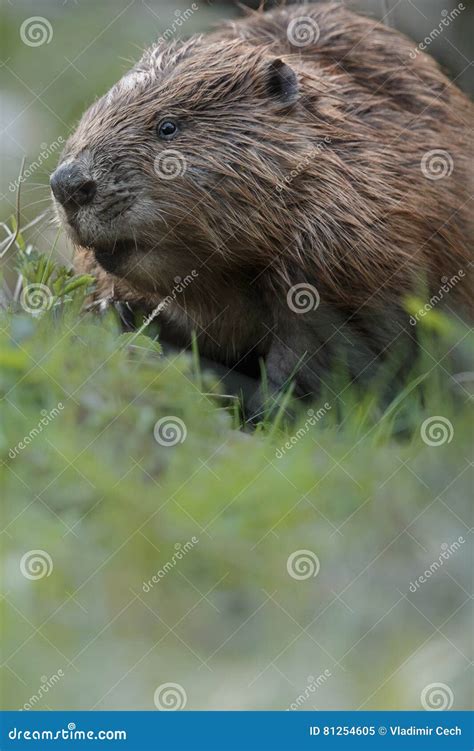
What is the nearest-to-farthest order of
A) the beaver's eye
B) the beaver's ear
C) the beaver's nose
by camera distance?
the beaver's nose
the beaver's eye
the beaver's ear

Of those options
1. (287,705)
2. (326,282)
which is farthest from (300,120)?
(287,705)

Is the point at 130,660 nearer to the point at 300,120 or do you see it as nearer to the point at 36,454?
the point at 36,454

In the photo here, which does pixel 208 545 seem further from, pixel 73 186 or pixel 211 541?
pixel 73 186

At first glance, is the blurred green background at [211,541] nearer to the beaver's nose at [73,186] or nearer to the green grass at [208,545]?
the green grass at [208,545]

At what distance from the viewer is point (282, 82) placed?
14.3 feet

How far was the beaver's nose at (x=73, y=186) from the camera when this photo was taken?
4.03 m

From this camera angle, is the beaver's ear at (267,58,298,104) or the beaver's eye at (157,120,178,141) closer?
the beaver's eye at (157,120,178,141)

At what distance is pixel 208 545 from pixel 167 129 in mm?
1932

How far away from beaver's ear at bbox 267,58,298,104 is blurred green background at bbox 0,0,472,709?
1134 mm

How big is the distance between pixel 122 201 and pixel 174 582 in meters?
1.69

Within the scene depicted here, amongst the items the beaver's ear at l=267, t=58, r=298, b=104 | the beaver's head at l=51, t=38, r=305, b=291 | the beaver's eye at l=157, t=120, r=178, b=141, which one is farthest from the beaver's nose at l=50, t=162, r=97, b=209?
the beaver's ear at l=267, t=58, r=298, b=104

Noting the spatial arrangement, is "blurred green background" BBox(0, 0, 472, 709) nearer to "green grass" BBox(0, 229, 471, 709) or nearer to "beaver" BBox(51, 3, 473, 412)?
"green grass" BBox(0, 229, 471, 709)

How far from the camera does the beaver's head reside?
4.07m

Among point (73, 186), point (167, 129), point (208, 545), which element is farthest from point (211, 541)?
point (167, 129)
